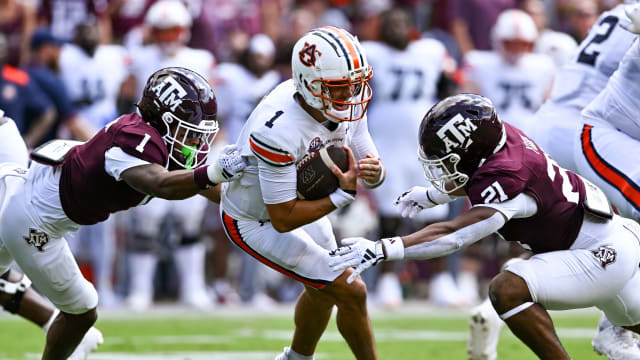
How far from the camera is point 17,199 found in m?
4.79

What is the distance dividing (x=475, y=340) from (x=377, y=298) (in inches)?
138

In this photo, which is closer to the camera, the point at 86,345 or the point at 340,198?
the point at 340,198

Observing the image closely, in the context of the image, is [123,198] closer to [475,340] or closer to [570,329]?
[475,340]

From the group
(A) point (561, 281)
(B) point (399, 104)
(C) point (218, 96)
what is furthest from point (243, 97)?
(A) point (561, 281)

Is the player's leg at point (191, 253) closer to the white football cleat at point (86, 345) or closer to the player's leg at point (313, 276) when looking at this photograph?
the white football cleat at point (86, 345)

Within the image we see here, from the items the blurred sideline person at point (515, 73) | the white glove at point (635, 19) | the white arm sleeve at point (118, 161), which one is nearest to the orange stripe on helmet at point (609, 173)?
the white glove at point (635, 19)

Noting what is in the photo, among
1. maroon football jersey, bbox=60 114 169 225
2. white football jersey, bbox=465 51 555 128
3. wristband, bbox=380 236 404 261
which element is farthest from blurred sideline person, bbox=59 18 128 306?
wristband, bbox=380 236 404 261

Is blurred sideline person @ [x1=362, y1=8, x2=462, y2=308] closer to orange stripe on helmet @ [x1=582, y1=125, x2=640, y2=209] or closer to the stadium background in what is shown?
the stadium background

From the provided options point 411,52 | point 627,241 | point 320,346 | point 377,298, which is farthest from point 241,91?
point 627,241

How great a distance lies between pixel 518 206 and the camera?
4211mm

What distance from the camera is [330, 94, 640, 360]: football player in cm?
417

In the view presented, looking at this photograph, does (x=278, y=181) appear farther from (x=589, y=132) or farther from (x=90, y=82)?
(x=90, y=82)

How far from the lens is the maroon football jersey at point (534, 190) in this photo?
4.21 m

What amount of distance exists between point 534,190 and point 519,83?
487cm
